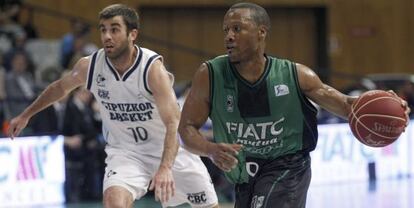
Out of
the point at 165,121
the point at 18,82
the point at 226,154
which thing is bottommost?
the point at 18,82

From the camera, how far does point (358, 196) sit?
36.1 ft

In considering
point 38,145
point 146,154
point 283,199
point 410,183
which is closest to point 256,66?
point 283,199

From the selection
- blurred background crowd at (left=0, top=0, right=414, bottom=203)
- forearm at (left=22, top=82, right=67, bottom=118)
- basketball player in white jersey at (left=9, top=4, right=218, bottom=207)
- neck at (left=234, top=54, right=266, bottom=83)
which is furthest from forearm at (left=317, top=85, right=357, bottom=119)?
blurred background crowd at (left=0, top=0, right=414, bottom=203)

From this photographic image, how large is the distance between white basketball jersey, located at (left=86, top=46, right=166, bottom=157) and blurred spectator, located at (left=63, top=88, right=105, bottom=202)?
4.53m

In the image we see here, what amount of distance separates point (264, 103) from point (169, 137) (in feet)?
2.87

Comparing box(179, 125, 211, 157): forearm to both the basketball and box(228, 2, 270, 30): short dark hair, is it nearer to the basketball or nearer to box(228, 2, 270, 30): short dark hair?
box(228, 2, 270, 30): short dark hair

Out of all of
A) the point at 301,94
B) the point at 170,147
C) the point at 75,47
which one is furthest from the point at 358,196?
the point at 301,94

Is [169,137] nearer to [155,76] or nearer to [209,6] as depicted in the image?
[155,76]

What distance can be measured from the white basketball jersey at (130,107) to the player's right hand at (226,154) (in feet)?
4.99

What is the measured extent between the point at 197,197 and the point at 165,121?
0.83m

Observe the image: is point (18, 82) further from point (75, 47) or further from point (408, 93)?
point (408, 93)

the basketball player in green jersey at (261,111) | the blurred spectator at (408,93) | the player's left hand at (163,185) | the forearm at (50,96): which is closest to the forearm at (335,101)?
the basketball player in green jersey at (261,111)

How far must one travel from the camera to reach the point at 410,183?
12.6 m

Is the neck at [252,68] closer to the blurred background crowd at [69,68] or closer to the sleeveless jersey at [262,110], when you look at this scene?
the sleeveless jersey at [262,110]
